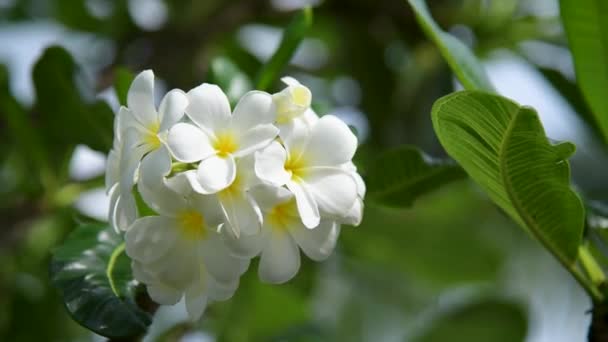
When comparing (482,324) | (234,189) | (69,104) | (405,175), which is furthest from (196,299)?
(482,324)

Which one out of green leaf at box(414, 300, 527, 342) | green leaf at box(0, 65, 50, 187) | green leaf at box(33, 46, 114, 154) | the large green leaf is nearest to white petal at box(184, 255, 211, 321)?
the large green leaf

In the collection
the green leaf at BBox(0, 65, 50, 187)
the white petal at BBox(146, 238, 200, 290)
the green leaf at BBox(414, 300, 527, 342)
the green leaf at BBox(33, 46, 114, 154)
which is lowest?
the green leaf at BBox(414, 300, 527, 342)

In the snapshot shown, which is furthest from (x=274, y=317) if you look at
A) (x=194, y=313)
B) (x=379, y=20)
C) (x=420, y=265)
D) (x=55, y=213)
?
(x=194, y=313)

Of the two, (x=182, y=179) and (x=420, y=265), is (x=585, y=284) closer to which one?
(x=182, y=179)

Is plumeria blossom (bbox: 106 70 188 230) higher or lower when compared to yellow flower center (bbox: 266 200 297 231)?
higher

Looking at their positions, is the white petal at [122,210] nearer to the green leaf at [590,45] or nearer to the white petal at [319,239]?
the white petal at [319,239]

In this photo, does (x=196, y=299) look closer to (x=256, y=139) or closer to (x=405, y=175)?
(x=256, y=139)

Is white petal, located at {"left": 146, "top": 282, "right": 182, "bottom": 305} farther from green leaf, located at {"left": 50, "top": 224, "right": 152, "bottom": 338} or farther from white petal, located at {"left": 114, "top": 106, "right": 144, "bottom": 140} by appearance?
white petal, located at {"left": 114, "top": 106, "right": 144, "bottom": 140}
